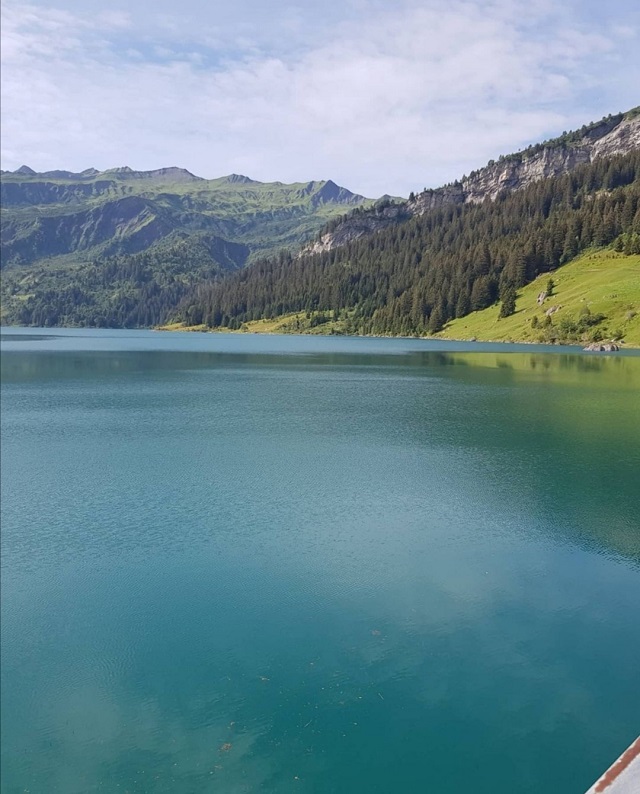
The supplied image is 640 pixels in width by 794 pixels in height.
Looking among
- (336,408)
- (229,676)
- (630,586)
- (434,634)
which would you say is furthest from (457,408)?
(229,676)

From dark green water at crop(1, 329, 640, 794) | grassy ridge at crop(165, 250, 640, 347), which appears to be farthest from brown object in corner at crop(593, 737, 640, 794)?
grassy ridge at crop(165, 250, 640, 347)

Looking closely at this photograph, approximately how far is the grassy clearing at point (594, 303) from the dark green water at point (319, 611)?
357ft

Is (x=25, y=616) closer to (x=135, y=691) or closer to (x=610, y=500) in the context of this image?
(x=135, y=691)

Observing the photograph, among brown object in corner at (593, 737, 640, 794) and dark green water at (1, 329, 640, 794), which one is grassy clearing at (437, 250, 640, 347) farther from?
brown object in corner at (593, 737, 640, 794)

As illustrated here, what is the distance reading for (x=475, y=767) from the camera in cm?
1520

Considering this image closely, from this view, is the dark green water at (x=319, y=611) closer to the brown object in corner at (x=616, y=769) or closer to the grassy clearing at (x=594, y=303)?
the brown object in corner at (x=616, y=769)

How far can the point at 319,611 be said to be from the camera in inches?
914

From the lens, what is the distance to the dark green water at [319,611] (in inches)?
611

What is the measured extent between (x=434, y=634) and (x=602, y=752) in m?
6.71

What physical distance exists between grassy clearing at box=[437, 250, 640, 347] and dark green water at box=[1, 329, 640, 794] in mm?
108957

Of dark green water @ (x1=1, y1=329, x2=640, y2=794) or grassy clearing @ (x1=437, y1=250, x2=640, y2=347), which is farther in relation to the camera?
grassy clearing @ (x1=437, y1=250, x2=640, y2=347)

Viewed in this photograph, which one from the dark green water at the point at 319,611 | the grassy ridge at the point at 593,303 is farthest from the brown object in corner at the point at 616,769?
the grassy ridge at the point at 593,303

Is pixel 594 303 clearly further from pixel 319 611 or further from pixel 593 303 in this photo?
pixel 319 611

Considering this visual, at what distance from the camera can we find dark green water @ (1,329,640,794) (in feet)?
50.9
